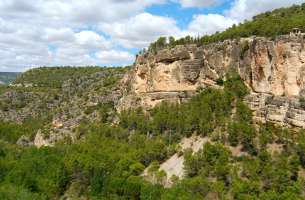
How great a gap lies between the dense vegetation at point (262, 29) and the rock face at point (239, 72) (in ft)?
9.02

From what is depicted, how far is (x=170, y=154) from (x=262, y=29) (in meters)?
33.6

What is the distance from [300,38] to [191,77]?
32.3m

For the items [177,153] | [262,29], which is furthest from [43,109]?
[262,29]

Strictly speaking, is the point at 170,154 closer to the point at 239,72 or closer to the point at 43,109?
the point at 239,72

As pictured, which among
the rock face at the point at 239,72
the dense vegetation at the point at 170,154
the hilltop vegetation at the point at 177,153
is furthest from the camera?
the rock face at the point at 239,72

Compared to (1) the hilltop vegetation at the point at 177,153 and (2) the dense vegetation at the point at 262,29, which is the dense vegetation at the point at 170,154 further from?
(2) the dense vegetation at the point at 262,29

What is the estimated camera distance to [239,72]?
318 ft

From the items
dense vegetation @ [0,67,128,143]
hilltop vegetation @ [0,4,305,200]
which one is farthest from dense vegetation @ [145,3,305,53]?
dense vegetation @ [0,67,128,143]

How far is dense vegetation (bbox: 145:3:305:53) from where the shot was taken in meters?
88.2

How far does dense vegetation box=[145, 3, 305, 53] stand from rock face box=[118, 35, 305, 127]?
2750 millimetres

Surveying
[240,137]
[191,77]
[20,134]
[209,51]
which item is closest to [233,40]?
[209,51]

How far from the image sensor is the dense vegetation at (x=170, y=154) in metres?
72.1

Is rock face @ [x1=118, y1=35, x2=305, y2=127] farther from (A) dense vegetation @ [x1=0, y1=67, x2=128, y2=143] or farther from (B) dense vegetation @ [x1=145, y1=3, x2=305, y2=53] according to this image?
(A) dense vegetation @ [x1=0, y1=67, x2=128, y2=143]

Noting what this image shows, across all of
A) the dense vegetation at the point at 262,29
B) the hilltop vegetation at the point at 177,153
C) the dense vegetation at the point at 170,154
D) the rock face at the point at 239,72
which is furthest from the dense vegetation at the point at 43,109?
the dense vegetation at the point at 262,29
